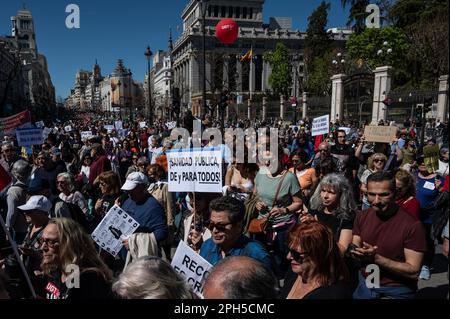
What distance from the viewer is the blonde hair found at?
277cm

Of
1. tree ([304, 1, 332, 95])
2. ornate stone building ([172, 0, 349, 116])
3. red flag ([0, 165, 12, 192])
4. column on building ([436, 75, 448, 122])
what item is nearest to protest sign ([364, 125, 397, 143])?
column on building ([436, 75, 448, 122])

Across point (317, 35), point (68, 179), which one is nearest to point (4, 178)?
point (68, 179)

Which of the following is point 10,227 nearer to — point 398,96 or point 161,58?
point 398,96

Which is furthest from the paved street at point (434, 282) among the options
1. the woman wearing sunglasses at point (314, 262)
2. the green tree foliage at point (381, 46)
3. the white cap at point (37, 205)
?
the green tree foliage at point (381, 46)

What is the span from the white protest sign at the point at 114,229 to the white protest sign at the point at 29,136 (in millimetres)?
6812

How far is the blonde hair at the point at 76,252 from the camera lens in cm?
277

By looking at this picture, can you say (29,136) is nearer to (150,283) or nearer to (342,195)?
(342,195)

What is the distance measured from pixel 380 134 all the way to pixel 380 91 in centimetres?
2013

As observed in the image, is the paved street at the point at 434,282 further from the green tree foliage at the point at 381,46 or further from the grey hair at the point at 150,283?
the green tree foliage at the point at 381,46

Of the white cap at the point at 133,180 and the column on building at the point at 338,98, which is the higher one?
the column on building at the point at 338,98

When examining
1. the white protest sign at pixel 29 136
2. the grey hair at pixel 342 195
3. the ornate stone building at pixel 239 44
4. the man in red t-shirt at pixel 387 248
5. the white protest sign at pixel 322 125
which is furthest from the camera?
the ornate stone building at pixel 239 44

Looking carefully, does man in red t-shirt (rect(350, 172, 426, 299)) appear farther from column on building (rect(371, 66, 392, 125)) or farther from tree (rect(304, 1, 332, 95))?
tree (rect(304, 1, 332, 95))

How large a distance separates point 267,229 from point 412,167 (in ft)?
14.4
